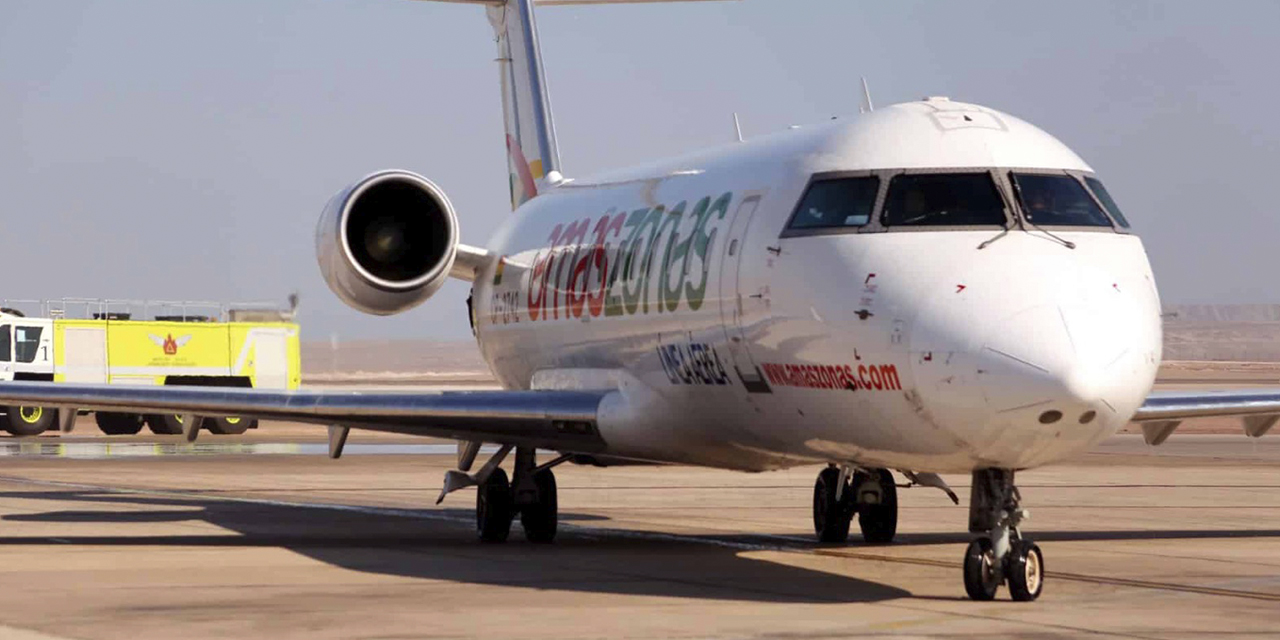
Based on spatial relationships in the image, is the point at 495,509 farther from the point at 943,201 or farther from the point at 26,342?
the point at 26,342

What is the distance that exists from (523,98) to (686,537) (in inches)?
320

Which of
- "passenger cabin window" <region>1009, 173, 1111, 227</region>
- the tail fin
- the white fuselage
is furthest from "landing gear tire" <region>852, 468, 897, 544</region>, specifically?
the tail fin

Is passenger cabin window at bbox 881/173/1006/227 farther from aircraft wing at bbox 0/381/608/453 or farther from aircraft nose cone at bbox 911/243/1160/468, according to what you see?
aircraft wing at bbox 0/381/608/453

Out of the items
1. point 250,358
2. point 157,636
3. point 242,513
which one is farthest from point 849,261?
point 250,358

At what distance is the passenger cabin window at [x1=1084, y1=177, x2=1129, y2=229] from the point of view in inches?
508

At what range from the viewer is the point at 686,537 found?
17.7 metres

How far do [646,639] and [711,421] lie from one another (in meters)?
4.43

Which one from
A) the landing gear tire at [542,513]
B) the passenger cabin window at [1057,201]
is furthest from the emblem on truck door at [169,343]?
the passenger cabin window at [1057,201]

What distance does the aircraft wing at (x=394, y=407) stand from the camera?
1616 centimetres

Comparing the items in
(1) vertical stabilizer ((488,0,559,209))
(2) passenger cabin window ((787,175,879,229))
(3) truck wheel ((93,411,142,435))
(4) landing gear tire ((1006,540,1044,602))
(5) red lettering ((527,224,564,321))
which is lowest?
(3) truck wheel ((93,411,142,435))

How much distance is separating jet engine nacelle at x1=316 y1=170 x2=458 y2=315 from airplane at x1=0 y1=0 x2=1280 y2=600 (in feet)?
0.08

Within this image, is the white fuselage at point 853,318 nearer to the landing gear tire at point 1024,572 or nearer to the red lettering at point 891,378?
the red lettering at point 891,378

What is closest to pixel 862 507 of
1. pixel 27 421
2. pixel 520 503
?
pixel 520 503

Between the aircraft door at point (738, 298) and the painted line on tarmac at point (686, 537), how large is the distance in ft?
7.51
